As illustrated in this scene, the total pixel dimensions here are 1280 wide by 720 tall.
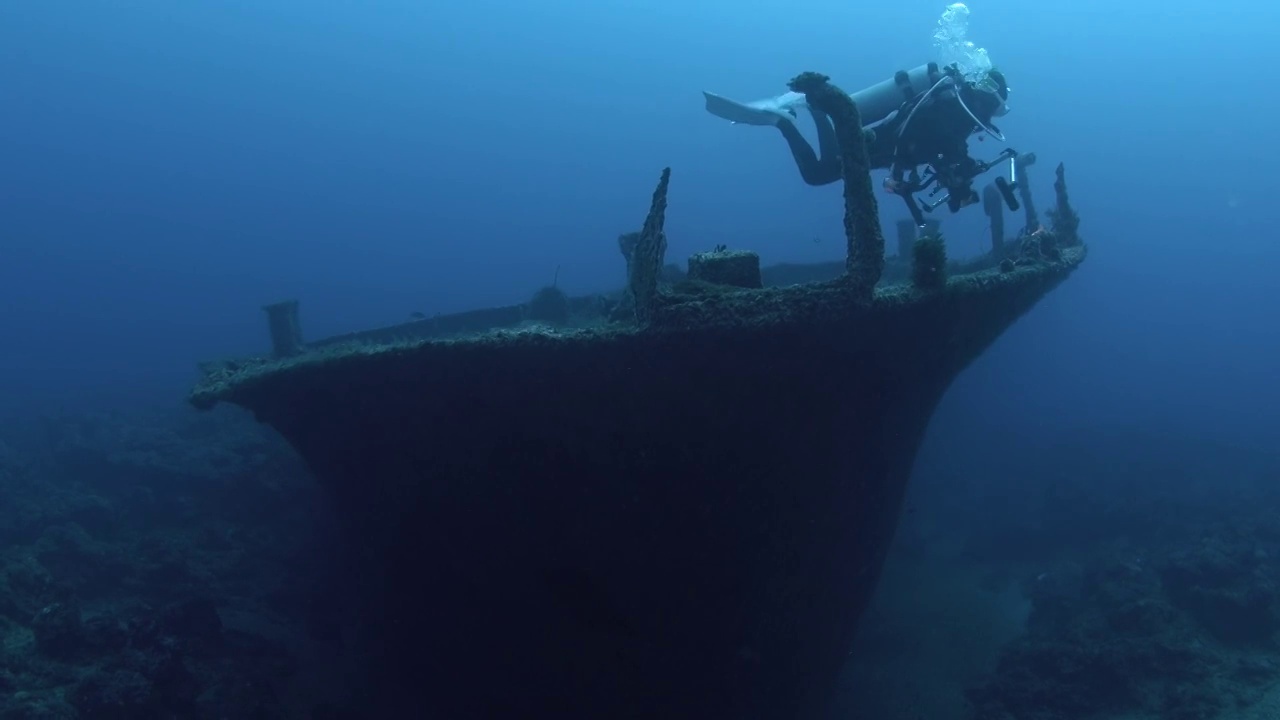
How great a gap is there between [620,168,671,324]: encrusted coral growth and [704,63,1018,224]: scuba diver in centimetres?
280

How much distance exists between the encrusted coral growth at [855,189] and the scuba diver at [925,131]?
191 centimetres

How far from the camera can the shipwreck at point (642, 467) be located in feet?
15.9

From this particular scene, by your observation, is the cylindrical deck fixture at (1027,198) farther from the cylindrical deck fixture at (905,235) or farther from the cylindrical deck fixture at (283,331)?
A: the cylindrical deck fixture at (283,331)

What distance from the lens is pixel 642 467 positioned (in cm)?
526

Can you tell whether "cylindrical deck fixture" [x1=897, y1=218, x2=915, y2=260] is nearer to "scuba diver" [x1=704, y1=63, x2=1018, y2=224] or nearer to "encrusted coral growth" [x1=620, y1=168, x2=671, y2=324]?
"scuba diver" [x1=704, y1=63, x2=1018, y2=224]

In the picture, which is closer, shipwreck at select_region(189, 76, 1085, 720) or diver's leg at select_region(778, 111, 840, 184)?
shipwreck at select_region(189, 76, 1085, 720)

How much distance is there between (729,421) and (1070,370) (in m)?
88.5

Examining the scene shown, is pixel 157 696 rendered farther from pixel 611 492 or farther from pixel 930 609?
pixel 930 609

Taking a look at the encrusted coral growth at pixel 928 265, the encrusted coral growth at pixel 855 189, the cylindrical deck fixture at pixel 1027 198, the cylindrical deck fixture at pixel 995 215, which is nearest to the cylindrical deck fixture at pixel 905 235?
the cylindrical deck fixture at pixel 995 215

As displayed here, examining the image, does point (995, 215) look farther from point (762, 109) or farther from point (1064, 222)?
point (762, 109)

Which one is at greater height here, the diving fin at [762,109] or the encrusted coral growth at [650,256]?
the diving fin at [762,109]

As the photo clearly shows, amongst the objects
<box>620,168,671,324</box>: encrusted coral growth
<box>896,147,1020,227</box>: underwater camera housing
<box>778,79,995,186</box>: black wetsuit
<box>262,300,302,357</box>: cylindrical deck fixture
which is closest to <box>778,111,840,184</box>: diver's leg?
<box>778,79,995,186</box>: black wetsuit

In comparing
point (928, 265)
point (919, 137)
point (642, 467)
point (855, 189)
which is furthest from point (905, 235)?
point (642, 467)

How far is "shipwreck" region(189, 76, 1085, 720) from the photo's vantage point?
4.83m
